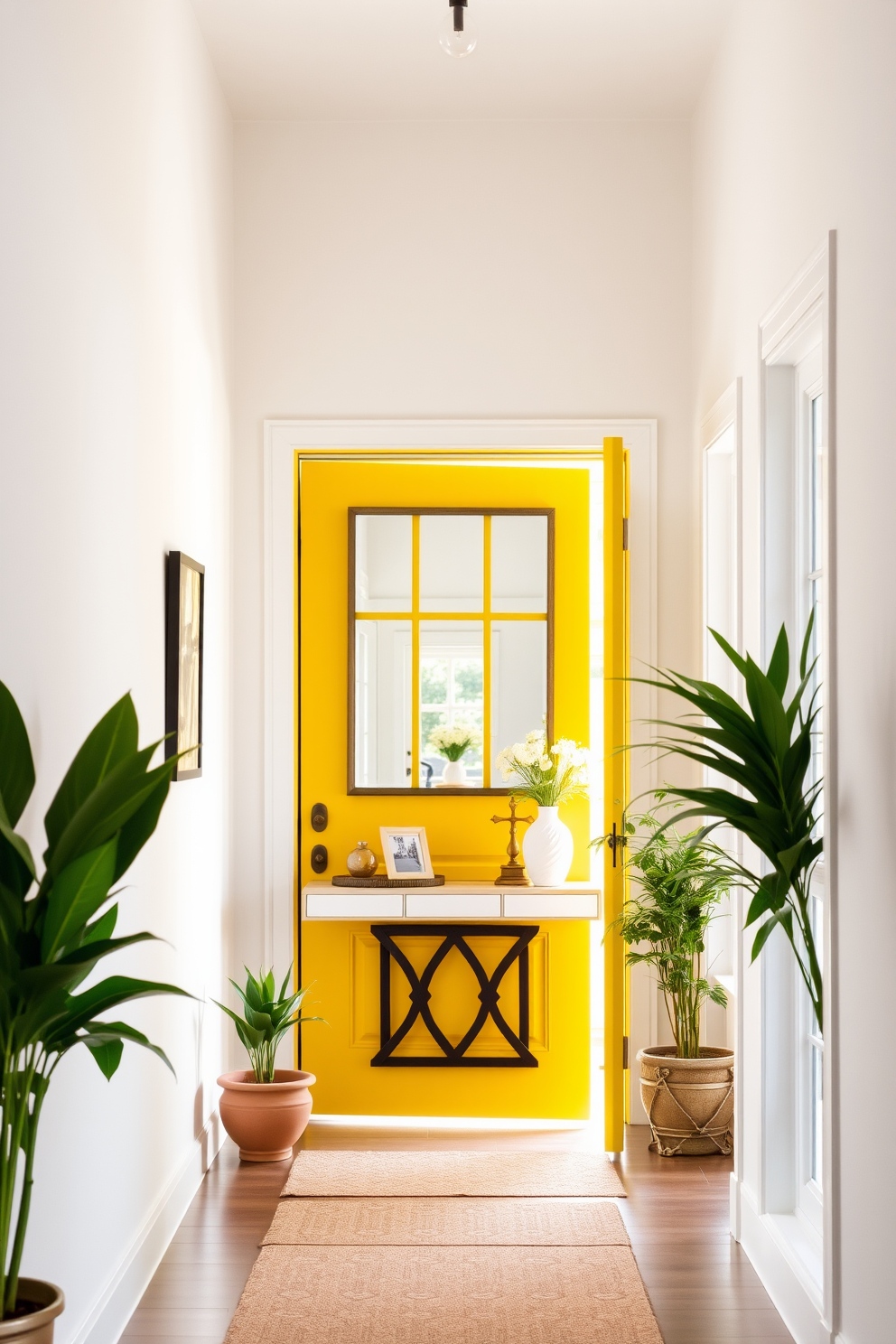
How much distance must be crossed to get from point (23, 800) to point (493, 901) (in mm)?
2716

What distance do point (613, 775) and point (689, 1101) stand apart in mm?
1016

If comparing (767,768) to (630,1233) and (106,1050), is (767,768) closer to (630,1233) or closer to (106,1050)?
(106,1050)

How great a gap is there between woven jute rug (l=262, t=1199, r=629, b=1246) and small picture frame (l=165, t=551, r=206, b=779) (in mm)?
1206

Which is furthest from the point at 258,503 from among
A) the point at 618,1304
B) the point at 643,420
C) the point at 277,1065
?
the point at 618,1304

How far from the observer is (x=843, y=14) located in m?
2.47

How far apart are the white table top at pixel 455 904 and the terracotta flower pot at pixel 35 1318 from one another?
2587mm

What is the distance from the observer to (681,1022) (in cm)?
398

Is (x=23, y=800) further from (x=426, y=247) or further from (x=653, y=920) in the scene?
(x=426, y=247)

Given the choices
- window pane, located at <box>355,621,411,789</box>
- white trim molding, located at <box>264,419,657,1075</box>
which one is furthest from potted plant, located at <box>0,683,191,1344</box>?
window pane, located at <box>355,621,411,789</box>

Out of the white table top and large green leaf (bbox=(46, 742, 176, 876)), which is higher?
large green leaf (bbox=(46, 742, 176, 876))

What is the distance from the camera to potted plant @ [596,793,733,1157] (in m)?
3.88

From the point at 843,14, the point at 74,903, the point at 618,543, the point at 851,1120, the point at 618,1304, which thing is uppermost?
the point at 843,14

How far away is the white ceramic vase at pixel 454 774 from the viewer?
14.8ft

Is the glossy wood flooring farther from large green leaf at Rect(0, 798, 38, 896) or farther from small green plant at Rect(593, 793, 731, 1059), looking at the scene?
large green leaf at Rect(0, 798, 38, 896)
